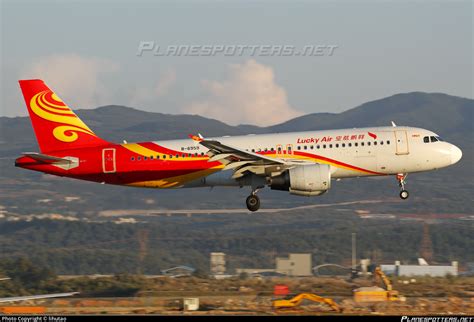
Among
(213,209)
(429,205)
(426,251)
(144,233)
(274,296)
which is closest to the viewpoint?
(274,296)

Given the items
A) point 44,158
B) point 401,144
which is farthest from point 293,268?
point 44,158

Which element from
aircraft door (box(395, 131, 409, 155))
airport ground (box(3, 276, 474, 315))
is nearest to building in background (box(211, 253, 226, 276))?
airport ground (box(3, 276, 474, 315))

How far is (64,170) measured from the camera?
157 ft

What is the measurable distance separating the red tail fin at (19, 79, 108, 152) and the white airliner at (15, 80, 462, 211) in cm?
76

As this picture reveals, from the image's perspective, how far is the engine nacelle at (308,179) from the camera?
4519cm

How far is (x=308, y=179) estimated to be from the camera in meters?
45.2

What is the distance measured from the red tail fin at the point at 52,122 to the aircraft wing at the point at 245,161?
7621mm

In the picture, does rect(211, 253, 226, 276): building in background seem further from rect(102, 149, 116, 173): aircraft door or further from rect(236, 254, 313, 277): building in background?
rect(102, 149, 116, 173): aircraft door

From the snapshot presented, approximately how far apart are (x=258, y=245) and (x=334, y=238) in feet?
40.2

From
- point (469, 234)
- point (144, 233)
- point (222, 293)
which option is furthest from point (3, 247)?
point (222, 293)

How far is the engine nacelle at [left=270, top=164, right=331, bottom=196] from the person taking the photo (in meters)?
45.2

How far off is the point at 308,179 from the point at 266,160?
8.03ft

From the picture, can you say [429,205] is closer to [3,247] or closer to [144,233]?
[144,233]

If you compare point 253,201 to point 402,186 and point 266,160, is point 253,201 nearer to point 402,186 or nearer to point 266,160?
point 266,160
